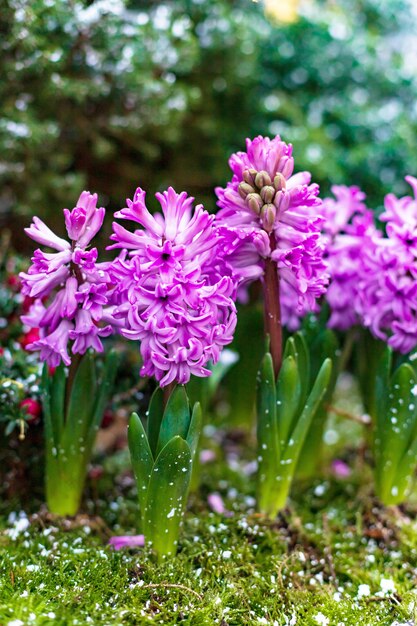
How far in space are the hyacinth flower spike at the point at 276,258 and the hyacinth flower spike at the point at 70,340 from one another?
0.25m

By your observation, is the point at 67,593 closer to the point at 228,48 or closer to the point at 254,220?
the point at 254,220

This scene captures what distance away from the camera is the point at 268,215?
3.83 feet

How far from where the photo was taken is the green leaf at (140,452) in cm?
118

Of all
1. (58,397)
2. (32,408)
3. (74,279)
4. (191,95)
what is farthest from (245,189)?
(191,95)

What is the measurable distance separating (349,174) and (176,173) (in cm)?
62

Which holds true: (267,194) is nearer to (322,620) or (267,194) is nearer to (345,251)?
(345,251)

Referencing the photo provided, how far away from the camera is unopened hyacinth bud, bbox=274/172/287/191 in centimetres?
117

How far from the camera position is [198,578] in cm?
122

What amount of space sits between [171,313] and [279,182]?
32cm

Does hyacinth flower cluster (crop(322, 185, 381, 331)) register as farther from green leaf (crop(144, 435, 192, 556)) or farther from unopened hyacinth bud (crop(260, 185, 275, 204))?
green leaf (crop(144, 435, 192, 556))

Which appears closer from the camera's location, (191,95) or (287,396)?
(287,396)

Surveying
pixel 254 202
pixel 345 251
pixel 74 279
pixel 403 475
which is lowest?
pixel 403 475

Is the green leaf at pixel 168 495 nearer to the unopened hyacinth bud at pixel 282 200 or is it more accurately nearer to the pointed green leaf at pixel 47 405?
the pointed green leaf at pixel 47 405

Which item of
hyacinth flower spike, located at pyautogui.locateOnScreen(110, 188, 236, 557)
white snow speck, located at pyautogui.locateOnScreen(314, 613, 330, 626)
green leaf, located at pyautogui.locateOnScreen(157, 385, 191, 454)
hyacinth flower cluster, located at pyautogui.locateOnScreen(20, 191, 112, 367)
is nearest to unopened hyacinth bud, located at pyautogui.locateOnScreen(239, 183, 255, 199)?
hyacinth flower spike, located at pyautogui.locateOnScreen(110, 188, 236, 557)
